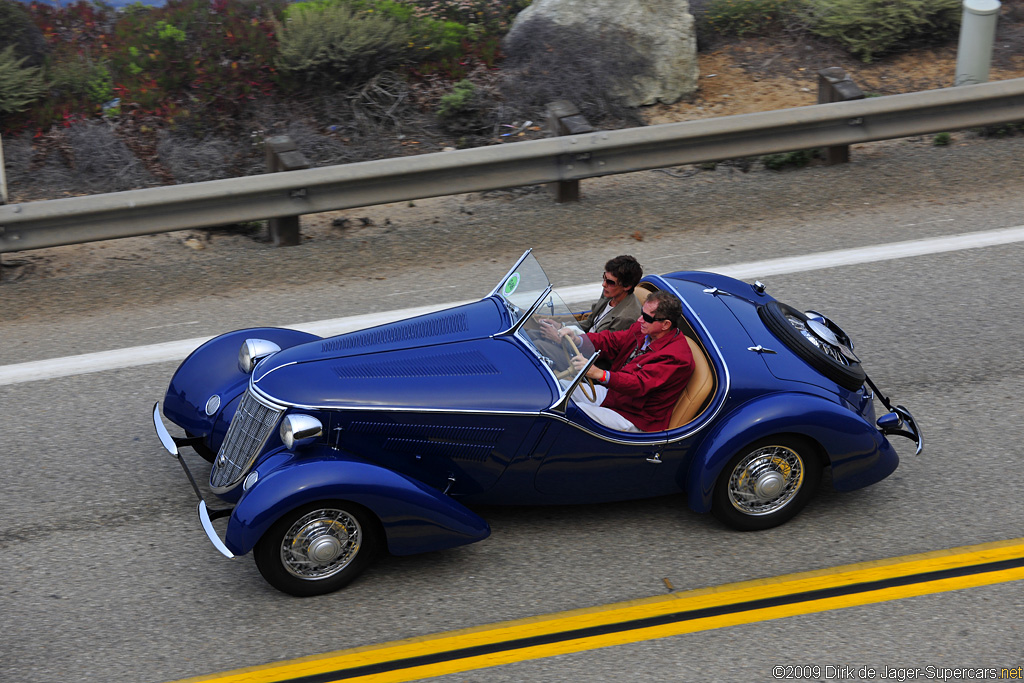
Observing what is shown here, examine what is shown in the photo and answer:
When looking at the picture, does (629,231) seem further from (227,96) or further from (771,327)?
(227,96)

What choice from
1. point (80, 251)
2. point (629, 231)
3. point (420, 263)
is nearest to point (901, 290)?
point (629, 231)

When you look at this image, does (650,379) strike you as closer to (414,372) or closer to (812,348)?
(812,348)

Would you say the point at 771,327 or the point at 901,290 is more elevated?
the point at 771,327

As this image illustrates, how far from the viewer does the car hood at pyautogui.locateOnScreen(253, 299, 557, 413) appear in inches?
182

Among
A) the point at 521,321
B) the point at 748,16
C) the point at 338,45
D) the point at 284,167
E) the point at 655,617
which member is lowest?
the point at 655,617

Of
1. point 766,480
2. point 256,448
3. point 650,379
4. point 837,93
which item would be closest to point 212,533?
point 256,448

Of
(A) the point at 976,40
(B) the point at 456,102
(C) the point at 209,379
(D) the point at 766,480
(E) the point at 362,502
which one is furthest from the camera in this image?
(B) the point at 456,102

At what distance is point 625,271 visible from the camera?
17.7 feet

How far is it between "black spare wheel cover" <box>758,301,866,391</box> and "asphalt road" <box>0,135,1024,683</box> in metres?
0.65

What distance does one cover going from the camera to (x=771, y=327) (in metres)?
5.23

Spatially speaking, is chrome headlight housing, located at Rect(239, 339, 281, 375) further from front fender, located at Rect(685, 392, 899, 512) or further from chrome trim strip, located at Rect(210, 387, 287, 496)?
front fender, located at Rect(685, 392, 899, 512)

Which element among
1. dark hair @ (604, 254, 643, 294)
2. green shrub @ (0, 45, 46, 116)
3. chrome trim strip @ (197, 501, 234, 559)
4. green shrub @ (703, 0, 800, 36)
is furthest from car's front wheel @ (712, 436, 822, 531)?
green shrub @ (0, 45, 46, 116)

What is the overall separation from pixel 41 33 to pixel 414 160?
18.1 ft

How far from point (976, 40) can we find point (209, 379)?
25.9 feet
